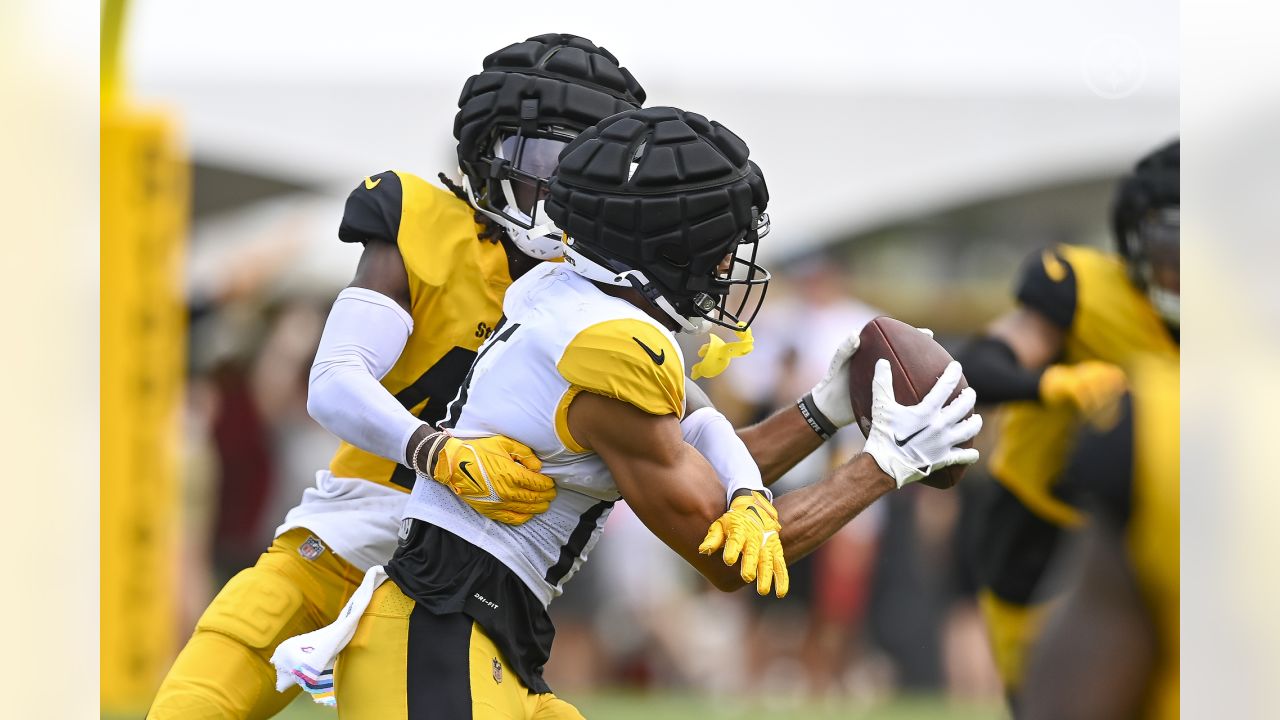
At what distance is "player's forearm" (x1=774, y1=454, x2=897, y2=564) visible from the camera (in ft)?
8.84

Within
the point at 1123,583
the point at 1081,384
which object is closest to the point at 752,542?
the point at 1123,583

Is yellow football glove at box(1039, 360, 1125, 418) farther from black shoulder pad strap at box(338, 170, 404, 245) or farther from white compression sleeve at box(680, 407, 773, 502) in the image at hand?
black shoulder pad strap at box(338, 170, 404, 245)

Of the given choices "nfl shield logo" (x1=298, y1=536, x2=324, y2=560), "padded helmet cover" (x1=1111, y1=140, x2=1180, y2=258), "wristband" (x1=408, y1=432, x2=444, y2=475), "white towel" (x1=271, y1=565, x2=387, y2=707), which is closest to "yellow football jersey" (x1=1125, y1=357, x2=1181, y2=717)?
"padded helmet cover" (x1=1111, y1=140, x2=1180, y2=258)

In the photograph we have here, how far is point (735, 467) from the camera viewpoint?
9.14 feet

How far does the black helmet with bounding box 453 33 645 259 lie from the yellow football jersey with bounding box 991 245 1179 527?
82.3 inches

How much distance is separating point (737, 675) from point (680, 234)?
6023mm

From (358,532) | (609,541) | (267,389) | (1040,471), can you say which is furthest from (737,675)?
(358,532)

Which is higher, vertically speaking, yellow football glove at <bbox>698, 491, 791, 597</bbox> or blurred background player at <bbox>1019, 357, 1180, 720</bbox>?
yellow football glove at <bbox>698, 491, 791, 597</bbox>

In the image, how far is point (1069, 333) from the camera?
16.0ft

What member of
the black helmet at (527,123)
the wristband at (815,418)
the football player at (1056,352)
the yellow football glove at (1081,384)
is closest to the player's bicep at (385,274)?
the black helmet at (527,123)

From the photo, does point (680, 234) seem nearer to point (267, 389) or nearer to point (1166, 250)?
point (1166, 250)

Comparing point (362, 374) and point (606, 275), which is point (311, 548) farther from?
point (606, 275)
